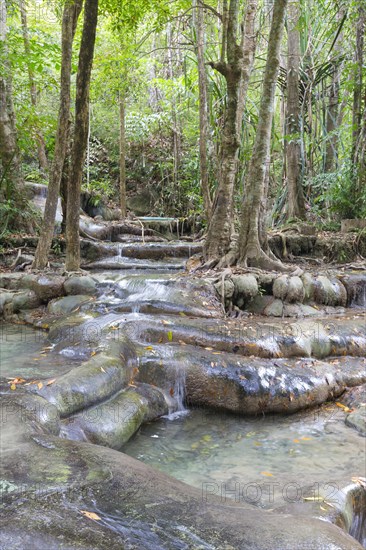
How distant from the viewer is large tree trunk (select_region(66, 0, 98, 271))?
276 inches

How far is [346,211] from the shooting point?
11.0 meters

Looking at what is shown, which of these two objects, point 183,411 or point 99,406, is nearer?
point 99,406

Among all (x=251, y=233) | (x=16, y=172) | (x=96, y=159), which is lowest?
(x=251, y=233)

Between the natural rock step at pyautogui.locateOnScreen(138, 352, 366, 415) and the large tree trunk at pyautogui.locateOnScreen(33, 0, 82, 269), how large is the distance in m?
4.14

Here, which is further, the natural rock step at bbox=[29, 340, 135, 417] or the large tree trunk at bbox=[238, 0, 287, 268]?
the large tree trunk at bbox=[238, 0, 287, 268]

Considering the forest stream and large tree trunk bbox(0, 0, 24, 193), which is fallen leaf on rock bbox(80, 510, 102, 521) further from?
large tree trunk bbox(0, 0, 24, 193)

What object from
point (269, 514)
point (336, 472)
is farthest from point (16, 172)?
point (269, 514)

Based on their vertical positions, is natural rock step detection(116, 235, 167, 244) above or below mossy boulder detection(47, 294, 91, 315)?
above

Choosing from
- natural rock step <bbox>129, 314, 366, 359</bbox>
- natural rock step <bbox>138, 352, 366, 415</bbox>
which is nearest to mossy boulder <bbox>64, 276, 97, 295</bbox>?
natural rock step <bbox>129, 314, 366, 359</bbox>

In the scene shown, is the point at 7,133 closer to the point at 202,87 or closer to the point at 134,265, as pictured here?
the point at 134,265

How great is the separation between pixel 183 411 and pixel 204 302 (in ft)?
7.33

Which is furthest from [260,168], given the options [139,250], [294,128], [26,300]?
[294,128]

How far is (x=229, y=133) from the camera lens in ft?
26.4

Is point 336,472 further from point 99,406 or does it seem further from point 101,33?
point 101,33
